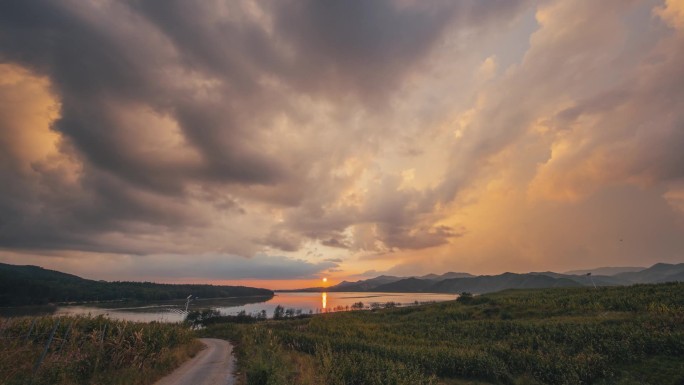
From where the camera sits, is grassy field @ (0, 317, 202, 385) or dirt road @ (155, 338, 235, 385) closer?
grassy field @ (0, 317, 202, 385)

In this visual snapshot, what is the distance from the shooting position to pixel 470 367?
2742 cm

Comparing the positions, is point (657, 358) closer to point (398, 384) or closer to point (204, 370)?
point (398, 384)

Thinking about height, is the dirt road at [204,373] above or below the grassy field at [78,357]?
below

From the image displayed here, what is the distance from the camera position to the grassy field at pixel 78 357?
16516 mm

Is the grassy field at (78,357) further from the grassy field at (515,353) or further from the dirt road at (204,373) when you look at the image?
the grassy field at (515,353)

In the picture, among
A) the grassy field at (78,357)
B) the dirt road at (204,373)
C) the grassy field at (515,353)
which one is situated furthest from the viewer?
the grassy field at (515,353)

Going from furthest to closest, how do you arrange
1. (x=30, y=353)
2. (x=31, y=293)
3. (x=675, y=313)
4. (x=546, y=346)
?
(x=31, y=293), (x=675, y=313), (x=546, y=346), (x=30, y=353)

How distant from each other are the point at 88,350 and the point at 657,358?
41019mm

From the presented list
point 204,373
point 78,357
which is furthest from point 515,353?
point 78,357

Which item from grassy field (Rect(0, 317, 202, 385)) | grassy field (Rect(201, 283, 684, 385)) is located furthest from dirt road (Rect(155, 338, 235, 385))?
grassy field (Rect(201, 283, 684, 385))

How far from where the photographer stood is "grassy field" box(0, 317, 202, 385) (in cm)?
1652

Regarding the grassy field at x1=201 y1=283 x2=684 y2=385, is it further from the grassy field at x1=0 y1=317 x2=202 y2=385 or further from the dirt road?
the grassy field at x1=0 y1=317 x2=202 y2=385

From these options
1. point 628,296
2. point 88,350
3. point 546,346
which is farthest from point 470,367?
point 628,296

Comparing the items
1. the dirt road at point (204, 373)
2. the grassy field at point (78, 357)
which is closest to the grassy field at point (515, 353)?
the dirt road at point (204, 373)
